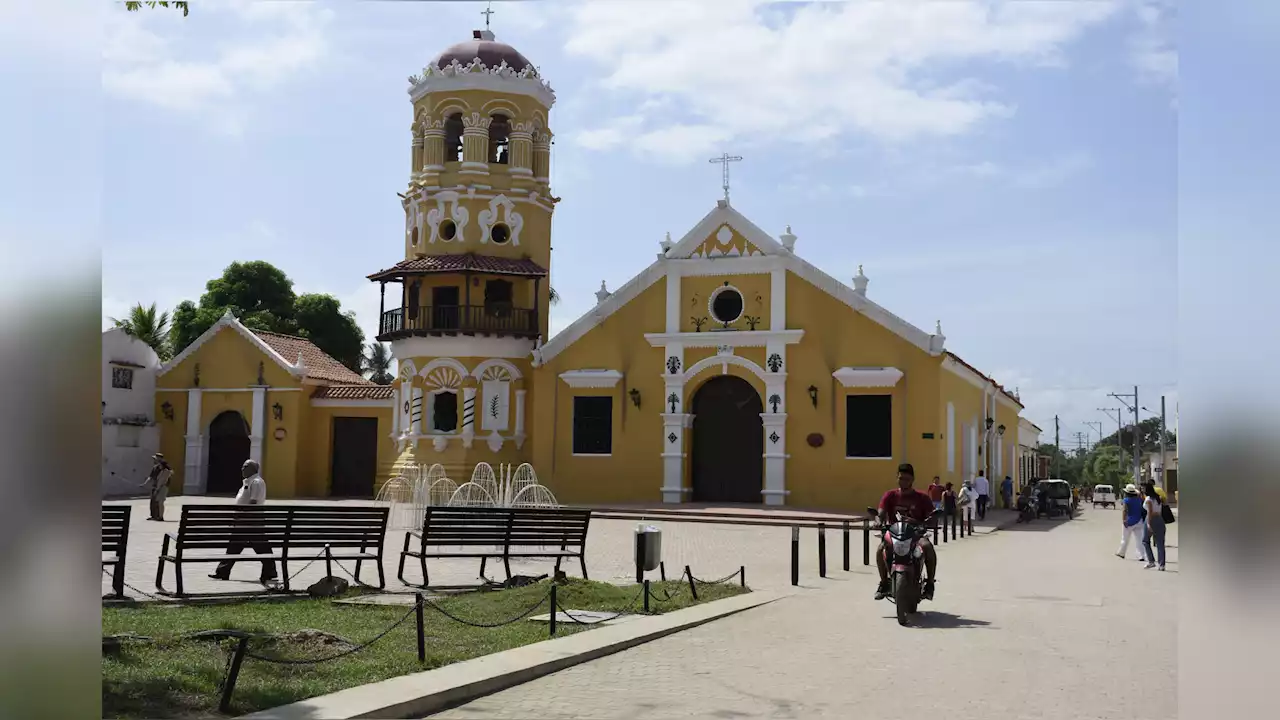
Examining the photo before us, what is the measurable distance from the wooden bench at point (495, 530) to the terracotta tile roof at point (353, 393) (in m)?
24.8

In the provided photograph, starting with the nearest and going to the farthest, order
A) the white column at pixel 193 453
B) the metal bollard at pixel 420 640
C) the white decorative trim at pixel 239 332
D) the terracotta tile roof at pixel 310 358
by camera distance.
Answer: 1. the metal bollard at pixel 420 640
2. the white decorative trim at pixel 239 332
3. the white column at pixel 193 453
4. the terracotta tile roof at pixel 310 358

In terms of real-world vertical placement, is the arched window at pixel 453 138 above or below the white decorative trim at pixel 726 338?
above

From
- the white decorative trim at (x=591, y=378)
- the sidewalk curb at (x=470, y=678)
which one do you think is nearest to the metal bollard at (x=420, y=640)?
the sidewalk curb at (x=470, y=678)

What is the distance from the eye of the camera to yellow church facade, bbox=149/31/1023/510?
1270 inches

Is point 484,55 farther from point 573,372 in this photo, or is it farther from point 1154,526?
point 1154,526

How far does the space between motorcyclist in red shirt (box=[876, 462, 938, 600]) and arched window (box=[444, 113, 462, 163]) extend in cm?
2788

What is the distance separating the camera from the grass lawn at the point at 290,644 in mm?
7270

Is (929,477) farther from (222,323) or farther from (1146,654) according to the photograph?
(222,323)

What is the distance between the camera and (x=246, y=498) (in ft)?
47.2

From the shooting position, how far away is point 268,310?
57.5 m

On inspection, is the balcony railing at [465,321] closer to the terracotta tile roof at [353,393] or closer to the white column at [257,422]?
the terracotta tile roof at [353,393]

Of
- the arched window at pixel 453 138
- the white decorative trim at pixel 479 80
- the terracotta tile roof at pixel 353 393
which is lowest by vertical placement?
the terracotta tile roof at pixel 353 393
